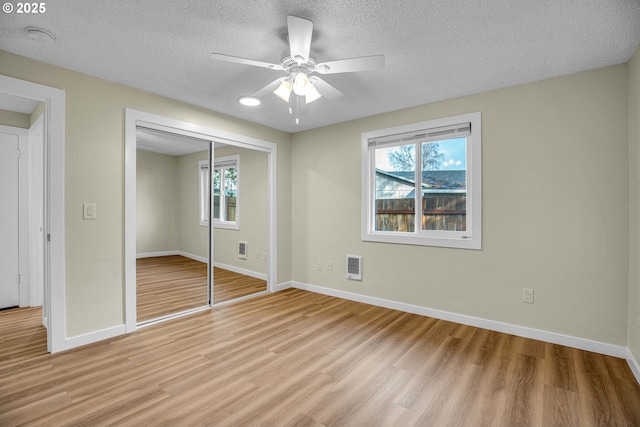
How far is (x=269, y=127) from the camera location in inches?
167

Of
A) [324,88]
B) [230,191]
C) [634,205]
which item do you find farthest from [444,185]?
[230,191]

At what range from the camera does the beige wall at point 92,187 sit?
8.25ft

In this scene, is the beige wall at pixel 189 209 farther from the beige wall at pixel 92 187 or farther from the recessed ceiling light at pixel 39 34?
the recessed ceiling light at pixel 39 34

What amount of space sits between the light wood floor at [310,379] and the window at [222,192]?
1.25m

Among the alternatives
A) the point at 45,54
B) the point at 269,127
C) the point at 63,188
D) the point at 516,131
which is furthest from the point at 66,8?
the point at 516,131

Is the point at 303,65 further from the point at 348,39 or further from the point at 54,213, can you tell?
the point at 54,213

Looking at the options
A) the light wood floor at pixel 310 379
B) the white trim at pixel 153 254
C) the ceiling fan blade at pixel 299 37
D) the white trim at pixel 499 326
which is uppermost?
the ceiling fan blade at pixel 299 37

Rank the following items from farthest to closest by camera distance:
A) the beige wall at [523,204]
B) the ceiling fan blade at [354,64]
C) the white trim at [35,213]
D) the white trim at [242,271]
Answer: the white trim at [242,271], the white trim at [35,213], the beige wall at [523,204], the ceiling fan blade at [354,64]

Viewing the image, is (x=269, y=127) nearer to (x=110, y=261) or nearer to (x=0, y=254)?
(x=110, y=261)

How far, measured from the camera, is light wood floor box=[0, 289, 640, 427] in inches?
68.4

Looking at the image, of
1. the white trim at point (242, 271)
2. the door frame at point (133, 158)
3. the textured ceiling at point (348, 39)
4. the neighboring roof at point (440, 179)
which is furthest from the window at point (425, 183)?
the door frame at point (133, 158)

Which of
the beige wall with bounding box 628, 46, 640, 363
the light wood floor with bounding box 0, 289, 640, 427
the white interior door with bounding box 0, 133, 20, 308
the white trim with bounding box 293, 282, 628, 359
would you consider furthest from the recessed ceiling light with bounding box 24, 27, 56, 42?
the beige wall with bounding box 628, 46, 640, 363

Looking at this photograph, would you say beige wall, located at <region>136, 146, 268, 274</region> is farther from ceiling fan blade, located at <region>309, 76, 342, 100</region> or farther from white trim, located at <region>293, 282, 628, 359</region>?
ceiling fan blade, located at <region>309, 76, 342, 100</region>

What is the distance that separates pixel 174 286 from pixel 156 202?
3.28 ft
